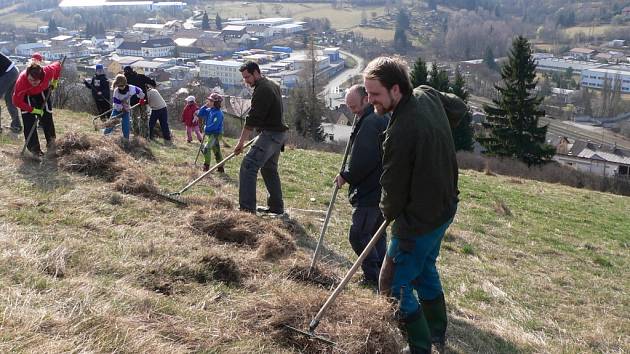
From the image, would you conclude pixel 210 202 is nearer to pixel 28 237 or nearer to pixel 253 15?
pixel 28 237

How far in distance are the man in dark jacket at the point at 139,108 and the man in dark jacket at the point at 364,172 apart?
9321 millimetres

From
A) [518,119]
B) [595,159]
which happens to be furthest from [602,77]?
[518,119]

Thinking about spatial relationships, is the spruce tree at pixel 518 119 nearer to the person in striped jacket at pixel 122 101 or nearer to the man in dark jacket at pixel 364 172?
the person in striped jacket at pixel 122 101

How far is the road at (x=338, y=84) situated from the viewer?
6550 centimetres

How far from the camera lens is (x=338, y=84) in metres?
76.6

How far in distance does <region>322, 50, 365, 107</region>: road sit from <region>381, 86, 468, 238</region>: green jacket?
5601cm

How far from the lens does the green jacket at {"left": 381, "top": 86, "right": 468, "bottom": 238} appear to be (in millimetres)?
3883

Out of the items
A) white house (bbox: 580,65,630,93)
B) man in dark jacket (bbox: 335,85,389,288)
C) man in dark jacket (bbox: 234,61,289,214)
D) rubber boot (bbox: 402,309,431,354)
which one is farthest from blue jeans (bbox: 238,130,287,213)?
white house (bbox: 580,65,630,93)

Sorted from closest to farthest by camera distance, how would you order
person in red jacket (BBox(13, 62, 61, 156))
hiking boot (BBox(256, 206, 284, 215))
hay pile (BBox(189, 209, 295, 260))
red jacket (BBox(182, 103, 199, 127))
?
hay pile (BBox(189, 209, 295, 260)), hiking boot (BBox(256, 206, 284, 215)), person in red jacket (BBox(13, 62, 61, 156)), red jacket (BBox(182, 103, 199, 127))

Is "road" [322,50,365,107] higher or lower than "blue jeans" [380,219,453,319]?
lower

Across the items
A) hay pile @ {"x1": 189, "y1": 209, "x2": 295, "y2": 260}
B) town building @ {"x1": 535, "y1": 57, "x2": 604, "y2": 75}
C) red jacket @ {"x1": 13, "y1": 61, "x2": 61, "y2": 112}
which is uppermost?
red jacket @ {"x1": 13, "y1": 61, "x2": 61, "y2": 112}

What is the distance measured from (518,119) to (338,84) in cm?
4338

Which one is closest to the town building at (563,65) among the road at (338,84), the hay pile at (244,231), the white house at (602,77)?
the white house at (602,77)

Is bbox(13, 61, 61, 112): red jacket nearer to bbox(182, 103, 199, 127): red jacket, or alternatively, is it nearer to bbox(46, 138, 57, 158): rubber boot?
bbox(46, 138, 57, 158): rubber boot
